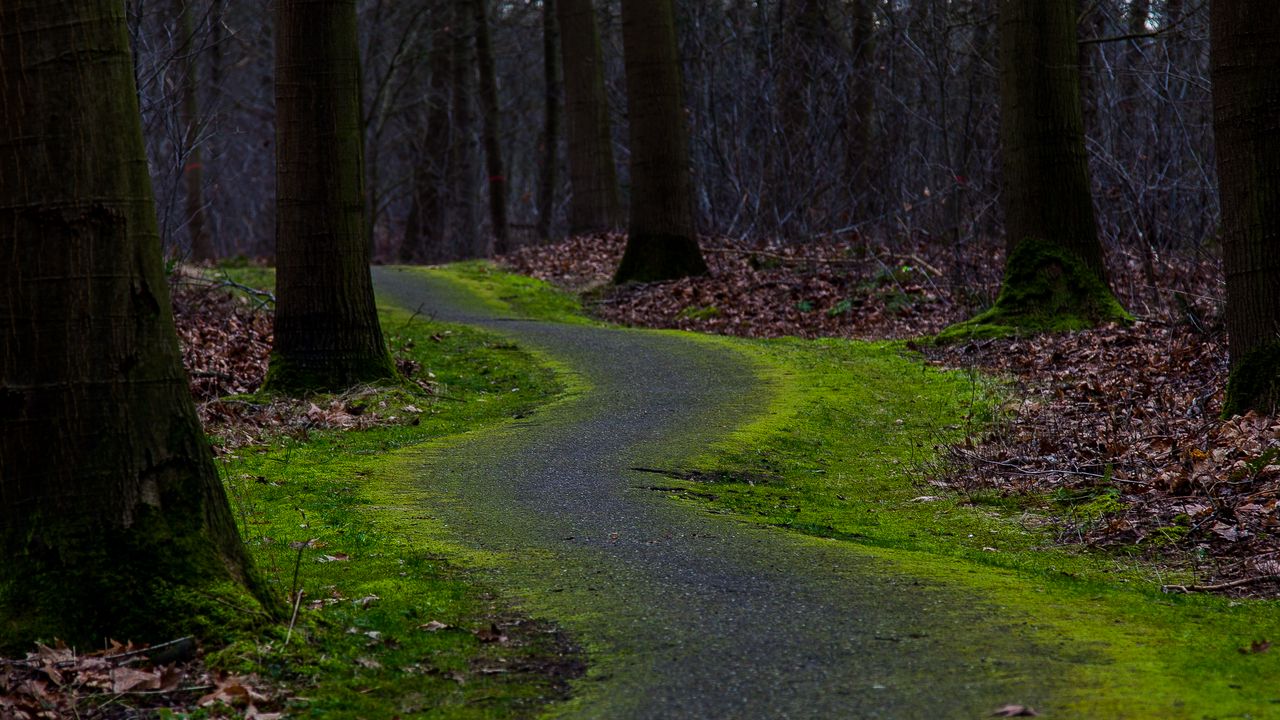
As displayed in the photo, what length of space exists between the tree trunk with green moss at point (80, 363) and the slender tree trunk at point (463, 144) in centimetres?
2665

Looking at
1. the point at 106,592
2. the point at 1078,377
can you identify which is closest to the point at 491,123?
the point at 1078,377

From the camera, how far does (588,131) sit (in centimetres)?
2662

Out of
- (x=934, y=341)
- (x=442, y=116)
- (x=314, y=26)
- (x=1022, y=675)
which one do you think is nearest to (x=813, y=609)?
(x=1022, y=675)

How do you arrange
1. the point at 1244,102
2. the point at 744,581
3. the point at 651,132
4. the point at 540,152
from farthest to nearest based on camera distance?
the point at 540,152, the point at 651,132, the point at 1244,102, the point at 744,581

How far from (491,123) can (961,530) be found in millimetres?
26223

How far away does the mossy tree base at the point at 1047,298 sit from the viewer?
1359cm

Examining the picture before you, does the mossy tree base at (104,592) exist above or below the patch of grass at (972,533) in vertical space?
above

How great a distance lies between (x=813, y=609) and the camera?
502 centimetres

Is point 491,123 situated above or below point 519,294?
→ above

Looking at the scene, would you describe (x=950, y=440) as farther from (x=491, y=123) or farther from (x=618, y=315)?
(x=491, y=123)

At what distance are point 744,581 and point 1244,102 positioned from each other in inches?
204

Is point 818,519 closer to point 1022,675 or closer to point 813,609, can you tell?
point 813,609

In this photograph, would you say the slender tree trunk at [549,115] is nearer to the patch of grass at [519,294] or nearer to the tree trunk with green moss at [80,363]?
the patch of grass at [519,294]

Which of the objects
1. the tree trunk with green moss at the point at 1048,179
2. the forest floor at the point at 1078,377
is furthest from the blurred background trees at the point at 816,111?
the forest floor at the point at 1078,377
